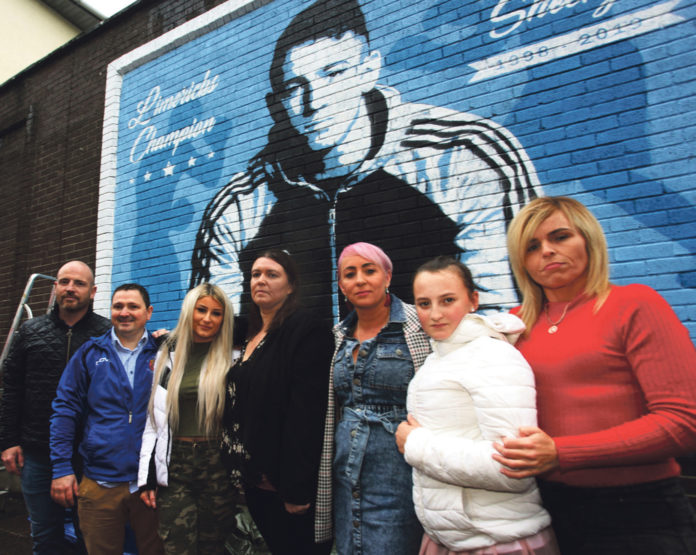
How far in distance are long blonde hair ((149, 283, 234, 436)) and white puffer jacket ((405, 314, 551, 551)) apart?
1294mm

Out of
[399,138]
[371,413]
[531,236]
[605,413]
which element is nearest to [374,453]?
[371,413]

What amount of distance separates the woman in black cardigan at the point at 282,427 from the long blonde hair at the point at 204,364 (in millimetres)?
105

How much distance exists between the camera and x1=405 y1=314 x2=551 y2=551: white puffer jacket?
123 cm

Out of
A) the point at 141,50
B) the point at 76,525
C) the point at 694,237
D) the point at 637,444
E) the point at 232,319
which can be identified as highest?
the point at 141,50

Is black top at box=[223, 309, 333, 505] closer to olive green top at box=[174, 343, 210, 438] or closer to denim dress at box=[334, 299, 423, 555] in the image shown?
denim dress at box=[334, 299, 423, 555]

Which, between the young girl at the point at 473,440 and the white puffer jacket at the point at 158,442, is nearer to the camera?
the young girl at the point at 473,440

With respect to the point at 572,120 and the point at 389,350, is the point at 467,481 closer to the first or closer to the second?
the point at 389,350

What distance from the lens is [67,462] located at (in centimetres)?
238

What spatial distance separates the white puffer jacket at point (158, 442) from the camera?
2.22 metres

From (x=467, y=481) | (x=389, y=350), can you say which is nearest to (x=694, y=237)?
(x=389, y=350)

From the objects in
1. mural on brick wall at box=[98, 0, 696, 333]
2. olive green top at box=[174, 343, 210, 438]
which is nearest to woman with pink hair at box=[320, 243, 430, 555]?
olive green top at box=[174, 343, 210, 438]

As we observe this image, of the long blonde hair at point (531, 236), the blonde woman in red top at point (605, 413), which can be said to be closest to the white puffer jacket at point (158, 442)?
the blonde woman in red top at point (605, 413)

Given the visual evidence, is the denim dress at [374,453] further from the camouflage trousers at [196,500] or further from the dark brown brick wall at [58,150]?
the dark brown brick wall at [58,150]

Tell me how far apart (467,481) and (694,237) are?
2.28 meters
